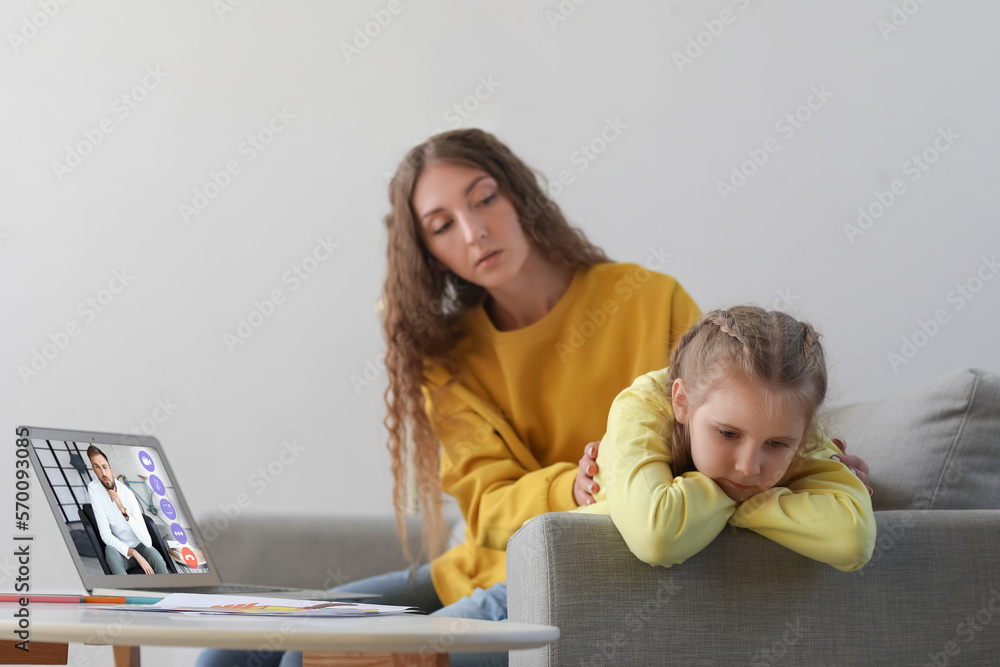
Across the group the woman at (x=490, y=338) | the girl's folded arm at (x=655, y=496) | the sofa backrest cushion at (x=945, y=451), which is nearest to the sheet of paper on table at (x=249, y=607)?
the girl's folded arm at (x=655, y=496)

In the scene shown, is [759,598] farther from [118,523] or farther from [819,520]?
[118,523]

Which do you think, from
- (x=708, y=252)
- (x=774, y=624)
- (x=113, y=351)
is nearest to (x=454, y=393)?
(x=774, y=624)

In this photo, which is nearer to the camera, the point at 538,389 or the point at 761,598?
the point at 761,598

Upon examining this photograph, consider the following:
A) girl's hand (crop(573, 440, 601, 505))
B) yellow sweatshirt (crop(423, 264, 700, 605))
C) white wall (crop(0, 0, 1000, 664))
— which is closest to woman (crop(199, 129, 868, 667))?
yellow sweatshirt (crop(423, 264, 700, 605))

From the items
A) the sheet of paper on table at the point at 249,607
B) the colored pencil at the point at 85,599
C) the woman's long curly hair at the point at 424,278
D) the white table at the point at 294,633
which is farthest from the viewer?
the woman's long curly hair at the point at 424,278

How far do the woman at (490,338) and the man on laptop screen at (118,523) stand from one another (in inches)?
23.3

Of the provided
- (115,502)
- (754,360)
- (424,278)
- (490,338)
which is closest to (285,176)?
(424,278)

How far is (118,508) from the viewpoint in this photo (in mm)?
1085

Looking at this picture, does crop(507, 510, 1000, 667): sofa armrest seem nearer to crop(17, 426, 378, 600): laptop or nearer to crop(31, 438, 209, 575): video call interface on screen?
crop(17, 426, 378, 600): laptop

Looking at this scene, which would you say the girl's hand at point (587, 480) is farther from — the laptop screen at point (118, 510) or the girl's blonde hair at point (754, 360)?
the laptop screen at point (118, 510)

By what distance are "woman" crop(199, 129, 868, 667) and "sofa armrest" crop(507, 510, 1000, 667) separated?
0.47m

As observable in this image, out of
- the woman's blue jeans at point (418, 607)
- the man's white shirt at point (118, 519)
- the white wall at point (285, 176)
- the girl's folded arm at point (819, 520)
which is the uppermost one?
the white wall at point (285, 176)

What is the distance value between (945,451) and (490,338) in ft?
2.79

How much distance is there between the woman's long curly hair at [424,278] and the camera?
1.74 metres
